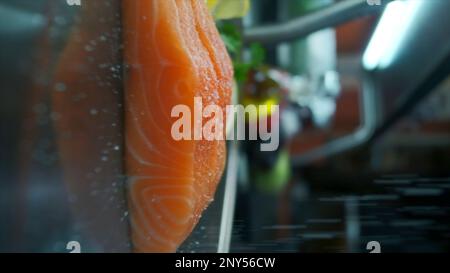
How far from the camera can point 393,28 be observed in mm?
555

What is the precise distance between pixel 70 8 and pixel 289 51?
85 cm

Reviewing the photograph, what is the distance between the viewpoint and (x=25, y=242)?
16.4 inches

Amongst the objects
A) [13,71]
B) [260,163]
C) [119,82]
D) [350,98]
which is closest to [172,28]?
[119,82]

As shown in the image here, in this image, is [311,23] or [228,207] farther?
[311,23]

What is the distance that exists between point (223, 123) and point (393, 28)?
0.27m

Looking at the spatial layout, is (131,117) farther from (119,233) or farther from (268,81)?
(268,81)

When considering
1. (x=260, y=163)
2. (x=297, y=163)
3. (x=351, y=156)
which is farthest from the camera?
(x=297, y=163)

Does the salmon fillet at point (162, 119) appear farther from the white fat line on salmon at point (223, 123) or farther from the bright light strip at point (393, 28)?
the bright light strip at point (393, 28)
